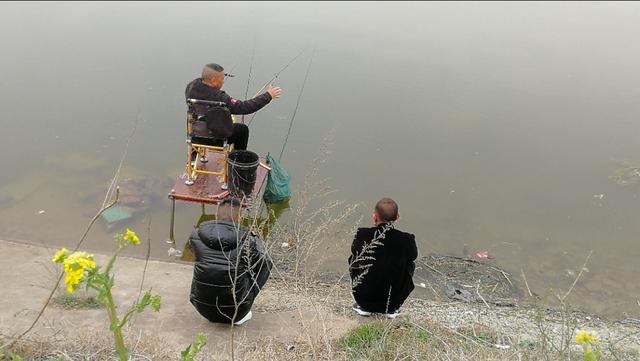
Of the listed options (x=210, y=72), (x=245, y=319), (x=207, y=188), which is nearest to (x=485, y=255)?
(x=207, y=188)

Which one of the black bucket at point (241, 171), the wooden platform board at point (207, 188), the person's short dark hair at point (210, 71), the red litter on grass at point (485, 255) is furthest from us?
the red litter on grass at point (485, 255)

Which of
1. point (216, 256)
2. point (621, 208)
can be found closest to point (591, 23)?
point (621, 208)

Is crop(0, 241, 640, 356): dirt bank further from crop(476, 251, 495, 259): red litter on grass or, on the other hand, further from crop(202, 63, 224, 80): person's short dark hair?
crop(202, 63, 224, 80): person's short dark hair

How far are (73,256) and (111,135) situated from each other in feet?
20.2

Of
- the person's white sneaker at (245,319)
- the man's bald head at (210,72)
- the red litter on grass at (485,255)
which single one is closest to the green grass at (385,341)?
the person's white sneaker at (245,319)

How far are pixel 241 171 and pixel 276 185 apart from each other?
2.95ft

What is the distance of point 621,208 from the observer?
7.07m

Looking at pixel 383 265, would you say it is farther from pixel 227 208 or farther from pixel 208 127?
pixel 208 127

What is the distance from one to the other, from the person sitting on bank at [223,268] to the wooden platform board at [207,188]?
4.78 feet

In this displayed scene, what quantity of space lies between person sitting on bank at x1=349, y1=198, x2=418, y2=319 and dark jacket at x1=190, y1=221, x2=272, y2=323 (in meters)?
0.69

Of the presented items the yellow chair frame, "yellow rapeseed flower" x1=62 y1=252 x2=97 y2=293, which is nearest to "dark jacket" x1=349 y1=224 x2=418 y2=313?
the yellow chair frame

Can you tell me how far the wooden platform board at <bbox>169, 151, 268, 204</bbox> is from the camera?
18.3 feet

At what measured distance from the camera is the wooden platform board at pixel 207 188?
5.57 m

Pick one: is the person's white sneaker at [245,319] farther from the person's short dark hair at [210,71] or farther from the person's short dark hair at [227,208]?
the person's short dark hair at [210,71]
